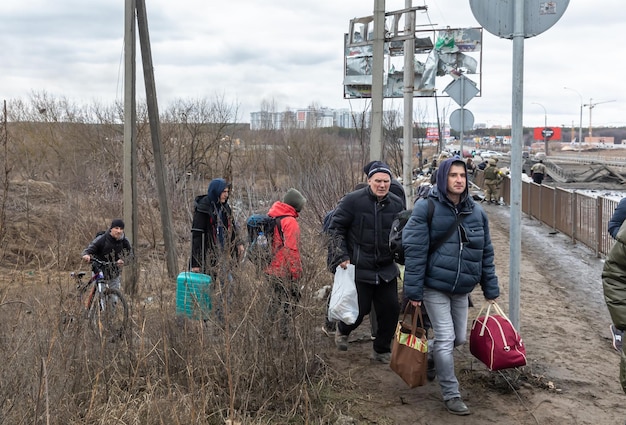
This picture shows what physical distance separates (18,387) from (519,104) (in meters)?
4.02

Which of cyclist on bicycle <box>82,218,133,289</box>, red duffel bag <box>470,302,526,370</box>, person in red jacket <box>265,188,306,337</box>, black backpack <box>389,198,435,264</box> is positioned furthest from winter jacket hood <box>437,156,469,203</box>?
cyclist on bicycle <box>82,218,133,289</box>

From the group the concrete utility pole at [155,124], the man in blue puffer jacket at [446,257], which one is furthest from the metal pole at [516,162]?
the concrete utility pole at [155,124]

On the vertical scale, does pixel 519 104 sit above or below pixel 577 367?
above

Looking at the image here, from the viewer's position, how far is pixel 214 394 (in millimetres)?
4336

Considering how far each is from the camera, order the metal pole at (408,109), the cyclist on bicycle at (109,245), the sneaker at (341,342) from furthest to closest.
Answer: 1. the metal pole at (408,109)
2. the cyclist on bicycle at (109,245)
3. the sneaker at (341,342)

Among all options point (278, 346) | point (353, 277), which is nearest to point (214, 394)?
point (278, 346)

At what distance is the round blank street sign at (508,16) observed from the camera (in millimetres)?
5035

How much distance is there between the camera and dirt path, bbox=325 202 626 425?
4.59 meters

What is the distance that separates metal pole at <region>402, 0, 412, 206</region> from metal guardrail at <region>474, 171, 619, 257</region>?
3886 mm

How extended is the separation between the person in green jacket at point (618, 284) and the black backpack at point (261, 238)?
2414 millimetres

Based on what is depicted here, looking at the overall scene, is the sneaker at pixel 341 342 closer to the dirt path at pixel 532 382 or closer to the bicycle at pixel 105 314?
the dirt path at pixel 532 382

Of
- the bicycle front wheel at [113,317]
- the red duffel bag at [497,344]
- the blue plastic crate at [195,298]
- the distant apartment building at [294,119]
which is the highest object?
the distant apartment building at [294,119]

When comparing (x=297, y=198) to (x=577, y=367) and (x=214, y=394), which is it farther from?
(x=577, y=367)

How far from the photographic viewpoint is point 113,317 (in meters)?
4.78
